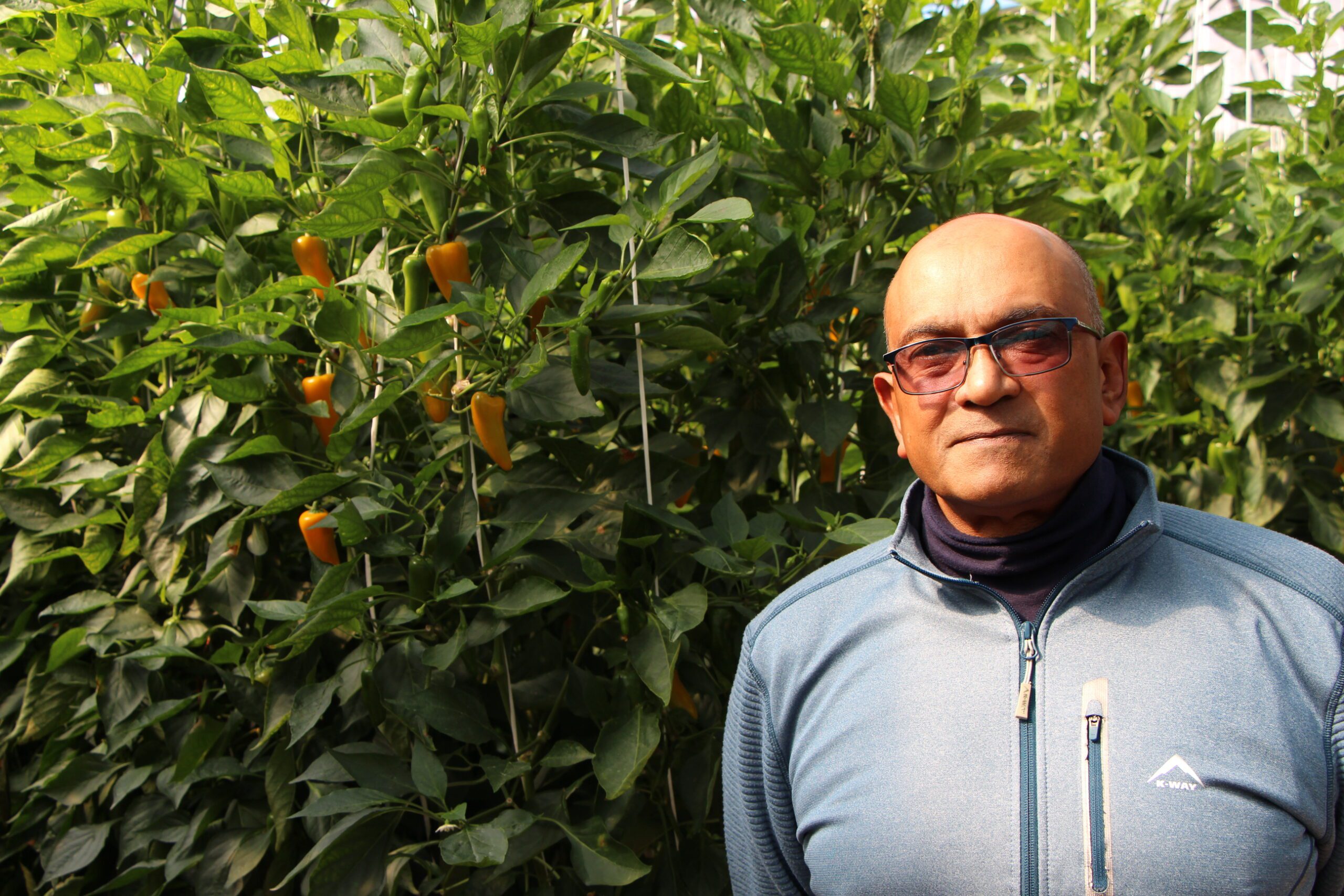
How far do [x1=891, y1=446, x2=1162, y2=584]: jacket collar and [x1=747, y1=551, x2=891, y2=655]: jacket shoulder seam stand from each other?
0.12 ft

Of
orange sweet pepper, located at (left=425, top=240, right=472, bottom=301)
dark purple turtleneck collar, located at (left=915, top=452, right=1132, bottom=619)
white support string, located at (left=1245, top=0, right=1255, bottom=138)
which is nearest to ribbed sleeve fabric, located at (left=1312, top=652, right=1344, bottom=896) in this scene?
dark purple turtleneck collar, located at (left=915, top=452, right=1132, bottom=619)

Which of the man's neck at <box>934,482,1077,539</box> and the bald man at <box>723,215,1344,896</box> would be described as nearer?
the bald man at <box>723,215,1344,896</box>

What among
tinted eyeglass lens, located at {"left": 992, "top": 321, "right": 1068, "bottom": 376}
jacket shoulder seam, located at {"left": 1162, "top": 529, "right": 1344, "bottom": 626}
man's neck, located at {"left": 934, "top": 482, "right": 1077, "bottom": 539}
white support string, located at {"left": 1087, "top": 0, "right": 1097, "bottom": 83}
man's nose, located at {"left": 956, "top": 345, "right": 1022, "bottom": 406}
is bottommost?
jacket shoulder seam, located at {"left": 1162, "top": 529, "right": 1344, "bottom": 626}

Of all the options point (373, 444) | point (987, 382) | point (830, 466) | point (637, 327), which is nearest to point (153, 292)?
point (373, 444)

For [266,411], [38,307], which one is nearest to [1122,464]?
[266,411]

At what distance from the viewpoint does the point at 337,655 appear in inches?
63.9

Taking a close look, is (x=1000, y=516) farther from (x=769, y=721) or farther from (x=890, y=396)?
(x=769, y=721)

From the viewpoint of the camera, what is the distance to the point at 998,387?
3.32 ft

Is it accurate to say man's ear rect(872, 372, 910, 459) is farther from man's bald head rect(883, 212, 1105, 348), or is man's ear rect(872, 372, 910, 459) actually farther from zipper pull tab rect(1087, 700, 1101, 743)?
zipper pull tab rect(1087, 700, 1101, 743)

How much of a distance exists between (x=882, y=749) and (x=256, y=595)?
1042mm

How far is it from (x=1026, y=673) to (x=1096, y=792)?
0.11 m

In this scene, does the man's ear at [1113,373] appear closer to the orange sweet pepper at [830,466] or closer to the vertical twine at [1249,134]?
the orange sweet pepper at [830,466]

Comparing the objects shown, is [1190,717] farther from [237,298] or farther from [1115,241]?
[237,298]

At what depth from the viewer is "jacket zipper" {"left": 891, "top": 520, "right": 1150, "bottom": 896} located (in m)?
0.97
